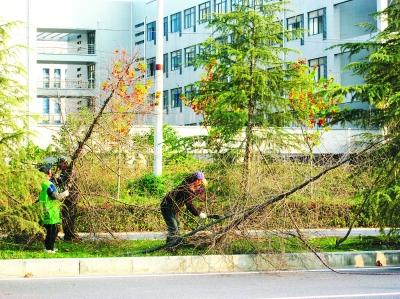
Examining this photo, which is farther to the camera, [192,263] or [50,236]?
[50,236]

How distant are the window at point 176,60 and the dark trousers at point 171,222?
5058 cm

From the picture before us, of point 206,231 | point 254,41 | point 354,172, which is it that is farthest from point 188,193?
point 254,41

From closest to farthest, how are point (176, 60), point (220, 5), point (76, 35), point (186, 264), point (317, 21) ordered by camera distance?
point (186, 264) → point (317, 21) → point (220, 5) → point (176, 60) → point (76, 35)

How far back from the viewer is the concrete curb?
42.7ft

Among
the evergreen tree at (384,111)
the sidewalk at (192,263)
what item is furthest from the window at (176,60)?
the sidewalk at (192,263)

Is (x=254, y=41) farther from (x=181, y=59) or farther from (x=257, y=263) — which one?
(x=181, y=59)

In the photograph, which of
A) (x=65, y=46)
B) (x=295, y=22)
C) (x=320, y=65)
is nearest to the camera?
(x=320, y=65)

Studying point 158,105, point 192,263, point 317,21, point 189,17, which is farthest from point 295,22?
point 192,263

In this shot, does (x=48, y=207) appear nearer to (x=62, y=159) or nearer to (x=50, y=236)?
(x=50, y=236)

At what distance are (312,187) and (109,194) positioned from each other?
14.0ft

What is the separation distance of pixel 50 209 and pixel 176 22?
53347 mm

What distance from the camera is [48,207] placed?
48.3 ft

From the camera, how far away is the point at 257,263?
1395cm

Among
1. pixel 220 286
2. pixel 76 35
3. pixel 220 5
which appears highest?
pixel 220 5
